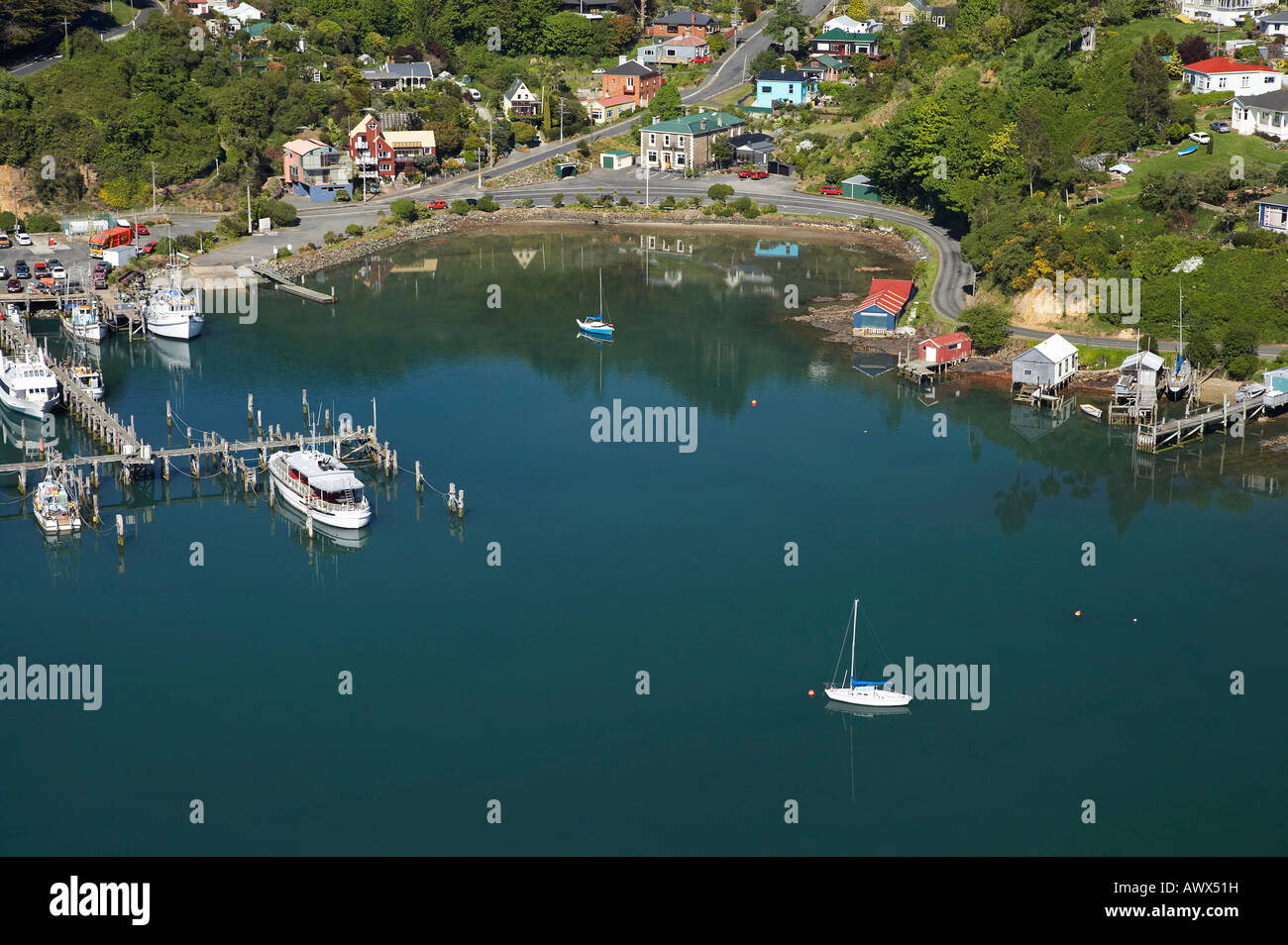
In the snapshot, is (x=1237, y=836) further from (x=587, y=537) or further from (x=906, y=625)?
(x=587, y=537)

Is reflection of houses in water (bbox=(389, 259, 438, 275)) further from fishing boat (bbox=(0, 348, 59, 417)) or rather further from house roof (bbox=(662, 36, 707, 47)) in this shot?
house roof (bbox=(662, 36, 707, 47))

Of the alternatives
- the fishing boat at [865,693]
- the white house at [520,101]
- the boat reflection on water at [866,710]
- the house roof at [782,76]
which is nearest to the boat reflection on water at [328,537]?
the fishing boat at [865,693]

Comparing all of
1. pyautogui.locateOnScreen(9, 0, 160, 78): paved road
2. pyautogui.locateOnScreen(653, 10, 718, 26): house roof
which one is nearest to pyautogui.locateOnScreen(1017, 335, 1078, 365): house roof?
pyautogui.locateOnScreen(653, 10, 718, 26): house roof

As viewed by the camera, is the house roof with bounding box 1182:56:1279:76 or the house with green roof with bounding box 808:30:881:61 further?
the house with green roof with bounding box 808:30:881:61

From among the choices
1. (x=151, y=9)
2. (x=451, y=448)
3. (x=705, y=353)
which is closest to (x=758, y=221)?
(x=705, y=353)

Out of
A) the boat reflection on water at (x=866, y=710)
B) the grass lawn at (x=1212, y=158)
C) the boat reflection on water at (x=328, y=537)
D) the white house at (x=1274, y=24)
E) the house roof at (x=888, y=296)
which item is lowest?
the boat reflection on water at (x=866, y=710)

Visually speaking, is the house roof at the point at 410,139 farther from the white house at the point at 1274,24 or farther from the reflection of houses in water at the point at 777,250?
the white house at the point at 1274,24
